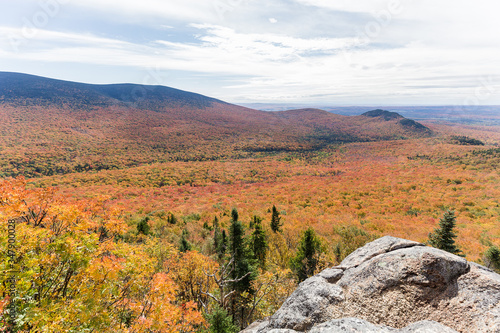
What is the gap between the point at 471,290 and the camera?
3545mm

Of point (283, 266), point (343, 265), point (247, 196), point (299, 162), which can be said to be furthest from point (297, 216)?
point (299, 162)

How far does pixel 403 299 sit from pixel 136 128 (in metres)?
139

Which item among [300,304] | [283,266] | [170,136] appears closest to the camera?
[300,304]

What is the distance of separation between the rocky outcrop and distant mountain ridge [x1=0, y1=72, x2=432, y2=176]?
74.2 m

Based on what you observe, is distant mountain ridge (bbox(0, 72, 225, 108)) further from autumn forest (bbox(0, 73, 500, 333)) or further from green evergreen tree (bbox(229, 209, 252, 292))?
green evergreen tree (bbox(229, 209, 252, 292))

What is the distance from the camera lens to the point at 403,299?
3758 mm

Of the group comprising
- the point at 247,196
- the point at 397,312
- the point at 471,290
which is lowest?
the point at 247,196

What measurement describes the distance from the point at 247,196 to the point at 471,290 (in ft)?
129

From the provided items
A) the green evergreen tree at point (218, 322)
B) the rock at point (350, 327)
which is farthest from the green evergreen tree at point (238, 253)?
the rock at point (350, 327)

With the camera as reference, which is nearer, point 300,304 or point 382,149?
point 300,304

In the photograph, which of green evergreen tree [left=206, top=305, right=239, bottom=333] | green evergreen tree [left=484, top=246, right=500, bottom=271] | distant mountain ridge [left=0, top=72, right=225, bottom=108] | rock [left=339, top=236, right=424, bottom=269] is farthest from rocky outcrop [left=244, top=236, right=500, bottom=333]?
distant mountain ridge [left=0, top=72, right=225, bottom=108]

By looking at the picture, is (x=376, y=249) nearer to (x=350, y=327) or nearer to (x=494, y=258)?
(x=350, y=327)

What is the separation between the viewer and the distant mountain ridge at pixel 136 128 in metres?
75.0

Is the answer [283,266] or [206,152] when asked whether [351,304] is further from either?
[206,152]
